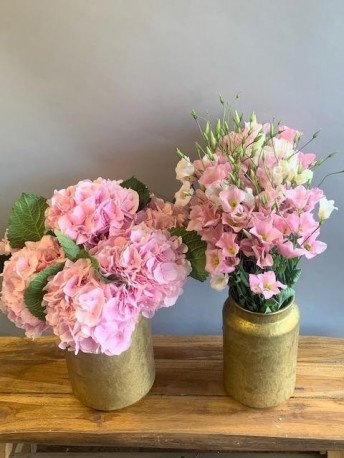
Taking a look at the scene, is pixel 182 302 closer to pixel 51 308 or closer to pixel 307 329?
pixel 307 329

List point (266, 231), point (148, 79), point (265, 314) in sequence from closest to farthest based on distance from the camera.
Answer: point (266, 231), point (265, 314), point (148, 79)

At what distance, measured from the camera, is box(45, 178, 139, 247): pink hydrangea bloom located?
2.91ft

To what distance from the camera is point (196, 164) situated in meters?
0.89

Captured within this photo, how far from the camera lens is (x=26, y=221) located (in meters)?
0.97

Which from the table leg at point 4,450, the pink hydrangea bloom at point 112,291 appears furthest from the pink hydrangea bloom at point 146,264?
the table leg at point 4,450

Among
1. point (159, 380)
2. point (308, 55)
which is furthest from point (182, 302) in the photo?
point (308, 55)

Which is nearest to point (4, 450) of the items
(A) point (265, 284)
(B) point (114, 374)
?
(B) point (114, 374)

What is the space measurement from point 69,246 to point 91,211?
Result: 72 mm

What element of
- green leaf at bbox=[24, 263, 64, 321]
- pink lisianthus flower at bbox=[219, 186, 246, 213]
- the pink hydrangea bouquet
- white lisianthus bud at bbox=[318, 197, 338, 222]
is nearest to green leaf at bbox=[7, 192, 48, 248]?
the pink hydrangea bouquet

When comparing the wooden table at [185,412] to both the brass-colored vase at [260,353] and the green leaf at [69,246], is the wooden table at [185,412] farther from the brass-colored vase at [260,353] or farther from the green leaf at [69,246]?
the green leaf at [69,246]

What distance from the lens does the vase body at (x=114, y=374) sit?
0.95 metres

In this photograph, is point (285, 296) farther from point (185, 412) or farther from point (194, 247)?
point (185, 412)

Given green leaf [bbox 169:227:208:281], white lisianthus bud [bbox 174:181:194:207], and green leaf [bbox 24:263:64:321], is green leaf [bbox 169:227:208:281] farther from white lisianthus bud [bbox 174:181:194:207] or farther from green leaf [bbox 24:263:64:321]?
green leaf [bbox 24:263:64:321]

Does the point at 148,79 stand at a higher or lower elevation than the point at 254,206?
higher
